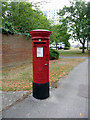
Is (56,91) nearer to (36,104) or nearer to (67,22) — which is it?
(36,104)

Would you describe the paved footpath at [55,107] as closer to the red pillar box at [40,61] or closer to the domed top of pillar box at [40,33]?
the red pillar box at [40,61]

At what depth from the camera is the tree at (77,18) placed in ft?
65.4

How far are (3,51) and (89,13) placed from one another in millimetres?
17340

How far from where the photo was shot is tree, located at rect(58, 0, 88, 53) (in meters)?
19.9

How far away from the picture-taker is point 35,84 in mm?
3443

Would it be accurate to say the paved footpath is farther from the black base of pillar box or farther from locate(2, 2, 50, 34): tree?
locate(2, 2, 50, 34): tree

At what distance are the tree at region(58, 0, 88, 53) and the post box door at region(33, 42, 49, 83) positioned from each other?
18.3 m

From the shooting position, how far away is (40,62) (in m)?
3.29

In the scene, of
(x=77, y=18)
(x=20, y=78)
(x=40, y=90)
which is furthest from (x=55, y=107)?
(x=77, y=18)

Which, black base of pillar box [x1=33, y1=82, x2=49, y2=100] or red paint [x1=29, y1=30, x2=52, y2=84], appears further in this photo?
black base of pillar box [x1=33, y1=82, x2=49, y2=100]

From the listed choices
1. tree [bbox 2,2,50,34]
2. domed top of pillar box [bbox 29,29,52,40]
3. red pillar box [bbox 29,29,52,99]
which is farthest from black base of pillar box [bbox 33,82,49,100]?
tree [bbox 2,2,50,34]

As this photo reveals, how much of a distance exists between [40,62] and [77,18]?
21.0 meters

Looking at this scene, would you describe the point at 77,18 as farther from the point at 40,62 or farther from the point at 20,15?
the point at 40,62

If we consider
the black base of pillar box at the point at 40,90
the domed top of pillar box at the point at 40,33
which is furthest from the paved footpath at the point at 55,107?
the domed top of pillar box at the point at 40,33
